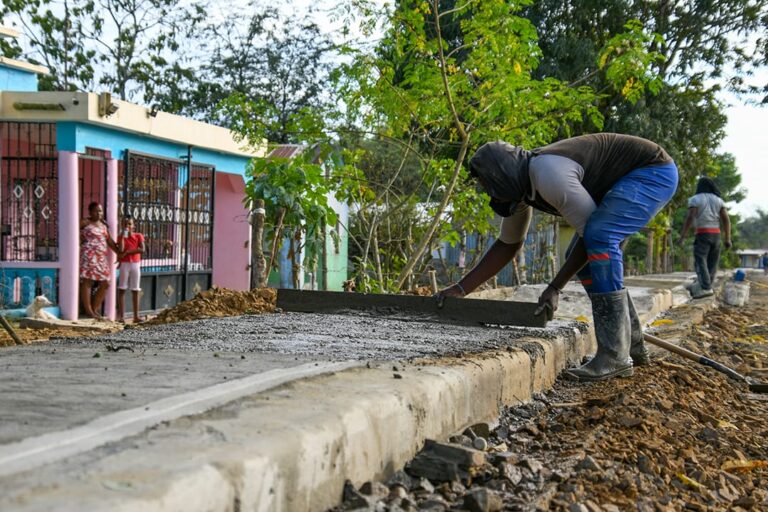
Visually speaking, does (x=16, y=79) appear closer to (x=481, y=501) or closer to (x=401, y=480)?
(x=401, y=480)

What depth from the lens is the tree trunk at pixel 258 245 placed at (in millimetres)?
8844

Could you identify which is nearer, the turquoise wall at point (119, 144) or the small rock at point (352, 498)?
the small rock at point (352, 498)

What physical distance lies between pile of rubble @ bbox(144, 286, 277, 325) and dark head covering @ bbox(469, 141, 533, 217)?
370 centimetres

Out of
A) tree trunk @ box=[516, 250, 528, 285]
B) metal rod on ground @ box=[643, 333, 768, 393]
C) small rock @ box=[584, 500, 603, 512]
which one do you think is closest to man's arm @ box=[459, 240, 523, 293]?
metal rod on ground @ box=[643, 333, 768, 393]

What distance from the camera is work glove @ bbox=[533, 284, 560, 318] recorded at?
471cm

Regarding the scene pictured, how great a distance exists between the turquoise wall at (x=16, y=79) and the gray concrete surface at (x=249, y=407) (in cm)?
945

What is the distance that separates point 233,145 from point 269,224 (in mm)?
5097

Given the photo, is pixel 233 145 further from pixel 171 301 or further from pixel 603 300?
pixel 603 300

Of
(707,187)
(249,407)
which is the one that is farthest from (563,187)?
(707,187)

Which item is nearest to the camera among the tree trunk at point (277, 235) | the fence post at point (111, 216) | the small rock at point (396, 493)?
the small rock at point (396, 493)

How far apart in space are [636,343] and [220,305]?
4592 millimetres

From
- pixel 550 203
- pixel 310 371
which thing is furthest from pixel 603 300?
pixel 310 371

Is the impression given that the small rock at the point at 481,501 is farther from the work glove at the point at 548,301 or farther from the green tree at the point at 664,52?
the green tree at the point at 664,52

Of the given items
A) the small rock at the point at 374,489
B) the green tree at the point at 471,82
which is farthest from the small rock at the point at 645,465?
the green tree at the point at 471,82
